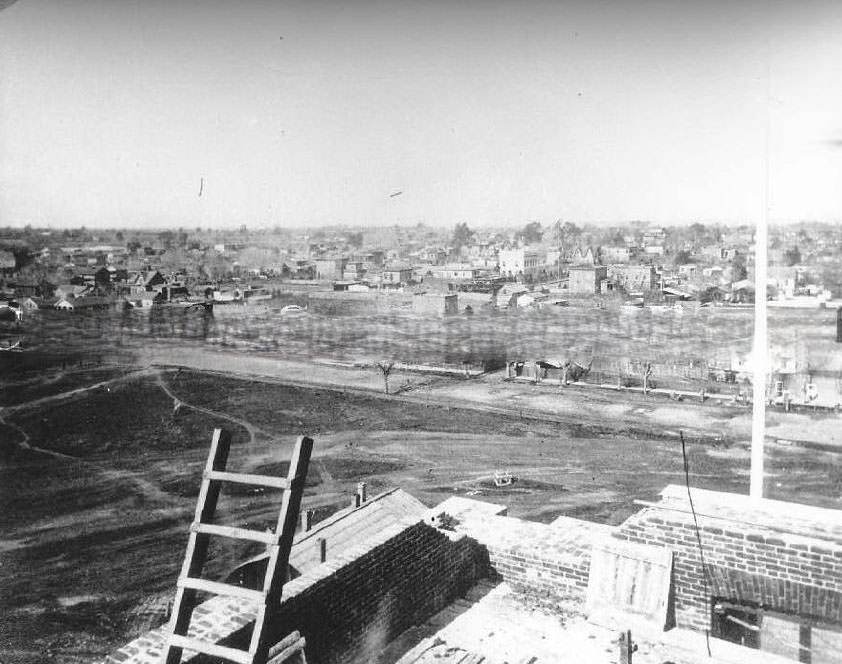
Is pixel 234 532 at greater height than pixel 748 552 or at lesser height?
greater

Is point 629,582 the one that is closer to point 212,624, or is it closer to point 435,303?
point 212,624

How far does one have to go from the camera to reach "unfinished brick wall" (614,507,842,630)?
4.35 m

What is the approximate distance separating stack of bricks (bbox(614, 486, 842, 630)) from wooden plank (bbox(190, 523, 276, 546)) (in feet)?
10.7

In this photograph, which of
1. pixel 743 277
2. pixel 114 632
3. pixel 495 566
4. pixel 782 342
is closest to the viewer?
pixel 495 566

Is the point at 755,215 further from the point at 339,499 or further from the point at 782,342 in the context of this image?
the point at 782,342

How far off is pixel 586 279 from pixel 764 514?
32586 millimetres

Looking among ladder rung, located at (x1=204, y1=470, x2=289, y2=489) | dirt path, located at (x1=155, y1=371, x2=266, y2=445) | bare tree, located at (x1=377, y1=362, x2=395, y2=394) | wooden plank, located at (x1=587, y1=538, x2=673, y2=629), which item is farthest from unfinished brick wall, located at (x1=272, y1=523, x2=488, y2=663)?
bare tree, located at (x1=377, y1=362, x2=395, y2=394)

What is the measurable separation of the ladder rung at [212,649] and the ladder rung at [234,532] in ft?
1.71

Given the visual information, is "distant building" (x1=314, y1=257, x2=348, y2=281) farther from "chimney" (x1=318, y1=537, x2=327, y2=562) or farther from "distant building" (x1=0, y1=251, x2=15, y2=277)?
"chimney" (x1=318, y1=537, x2=327, y2=562)

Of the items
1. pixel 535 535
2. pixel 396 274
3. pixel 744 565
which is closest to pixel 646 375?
pixel 396 274

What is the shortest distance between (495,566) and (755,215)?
4.16 meters

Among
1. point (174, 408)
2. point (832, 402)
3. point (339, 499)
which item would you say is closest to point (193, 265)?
point (174, 408)

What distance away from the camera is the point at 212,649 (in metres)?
3.06

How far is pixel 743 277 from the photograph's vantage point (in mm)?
31406
